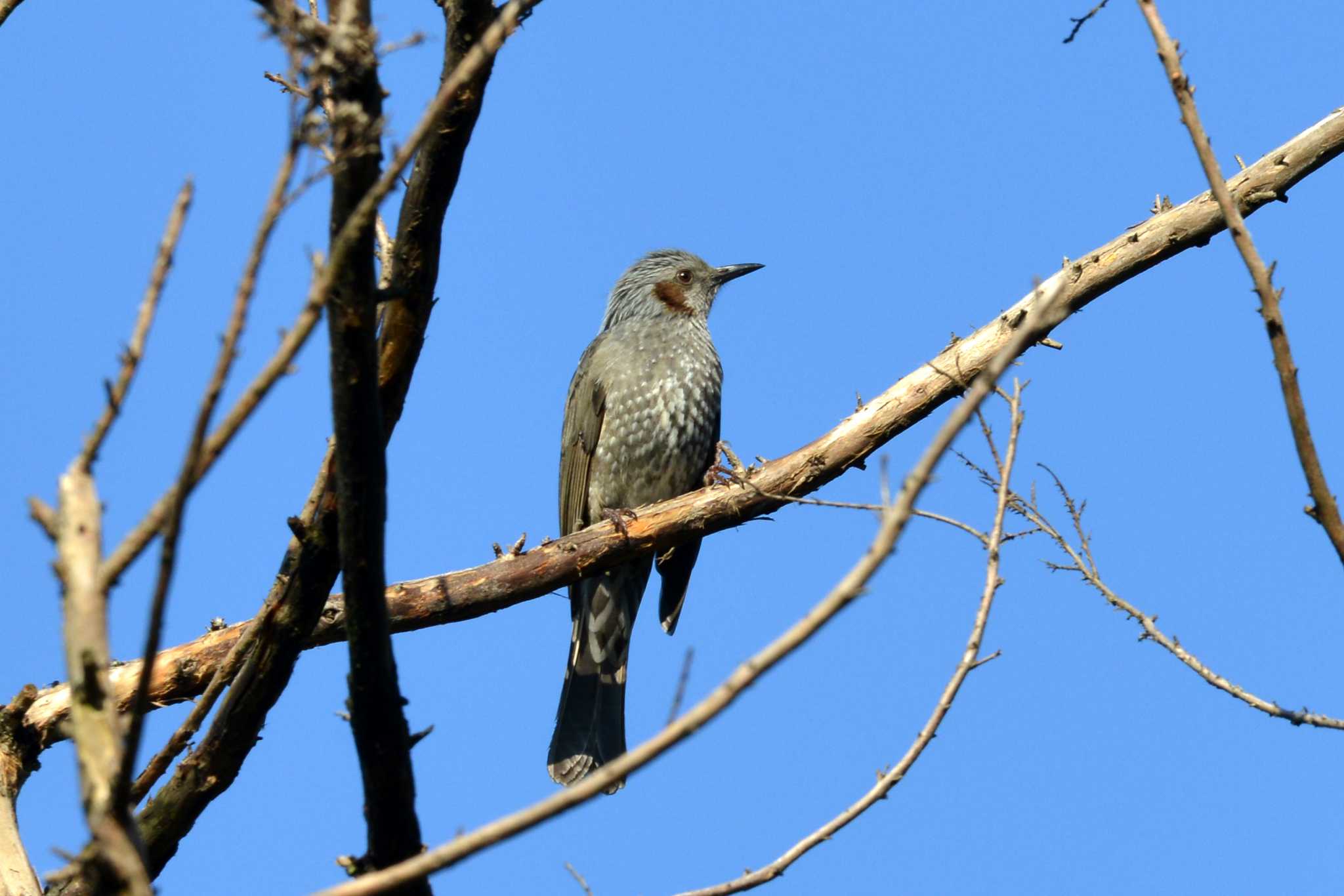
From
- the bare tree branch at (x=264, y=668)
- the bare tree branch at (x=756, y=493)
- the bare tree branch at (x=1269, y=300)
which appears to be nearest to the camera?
the bare tree branch at (x=1269, y=300)

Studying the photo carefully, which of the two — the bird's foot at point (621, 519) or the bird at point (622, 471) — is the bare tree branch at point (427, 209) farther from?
the bird at point (622, 471)

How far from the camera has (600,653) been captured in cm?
671

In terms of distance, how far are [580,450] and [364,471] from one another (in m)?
3.86

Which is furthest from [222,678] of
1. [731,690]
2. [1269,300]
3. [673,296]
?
[673,296]

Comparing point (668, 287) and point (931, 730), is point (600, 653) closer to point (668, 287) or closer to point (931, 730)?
point (668, 287)

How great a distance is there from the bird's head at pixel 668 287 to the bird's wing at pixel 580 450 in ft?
2.20

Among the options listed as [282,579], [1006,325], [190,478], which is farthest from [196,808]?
[1006,325]

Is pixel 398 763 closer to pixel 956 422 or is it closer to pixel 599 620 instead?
pixel 956 422

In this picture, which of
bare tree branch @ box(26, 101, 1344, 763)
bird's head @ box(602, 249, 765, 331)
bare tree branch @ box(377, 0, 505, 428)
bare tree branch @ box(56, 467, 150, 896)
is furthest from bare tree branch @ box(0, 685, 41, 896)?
bird's head @ box(602, 249, 765, 331)

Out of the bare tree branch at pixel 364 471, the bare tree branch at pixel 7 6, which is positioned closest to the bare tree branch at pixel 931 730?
the bare tree branch at pixel 364 471

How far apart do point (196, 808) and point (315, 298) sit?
2460 millimetres

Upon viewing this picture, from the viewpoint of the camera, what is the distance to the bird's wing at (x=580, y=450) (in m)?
6.84

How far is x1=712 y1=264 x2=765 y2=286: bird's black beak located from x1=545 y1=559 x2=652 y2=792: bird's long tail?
185 cm

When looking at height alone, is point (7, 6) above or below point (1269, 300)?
above
